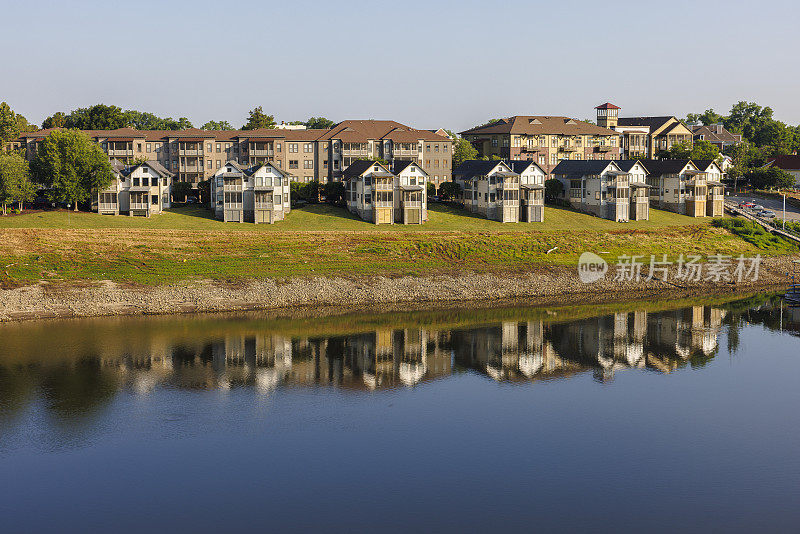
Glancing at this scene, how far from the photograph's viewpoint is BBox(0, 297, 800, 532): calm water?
35.5 metres

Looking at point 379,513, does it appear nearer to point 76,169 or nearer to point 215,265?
point 215,265

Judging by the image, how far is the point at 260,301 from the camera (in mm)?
74062

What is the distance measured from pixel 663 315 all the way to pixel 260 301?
121ft

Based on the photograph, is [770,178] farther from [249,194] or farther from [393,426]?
[393,426]

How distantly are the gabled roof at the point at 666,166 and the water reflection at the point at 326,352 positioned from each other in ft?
165

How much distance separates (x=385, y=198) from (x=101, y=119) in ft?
241

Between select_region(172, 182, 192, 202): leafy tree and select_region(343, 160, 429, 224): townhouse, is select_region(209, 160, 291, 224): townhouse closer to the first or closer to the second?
select_region(172, 182, 192, 202): leafy tree

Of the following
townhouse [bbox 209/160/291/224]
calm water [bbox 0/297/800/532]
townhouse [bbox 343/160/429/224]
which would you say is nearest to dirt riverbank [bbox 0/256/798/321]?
calm water [bbox 0/297/800/532]

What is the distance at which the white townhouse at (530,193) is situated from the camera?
10800 centimetres

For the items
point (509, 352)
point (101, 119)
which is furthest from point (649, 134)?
point (509, 352)

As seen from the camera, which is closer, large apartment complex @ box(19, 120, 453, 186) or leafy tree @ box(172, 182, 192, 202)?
leafy tree @ box(172, 182, 192, 202)

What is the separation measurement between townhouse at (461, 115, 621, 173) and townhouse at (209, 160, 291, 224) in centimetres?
5798

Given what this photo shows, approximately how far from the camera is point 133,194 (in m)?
97.1

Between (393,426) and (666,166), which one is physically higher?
(666,166)
